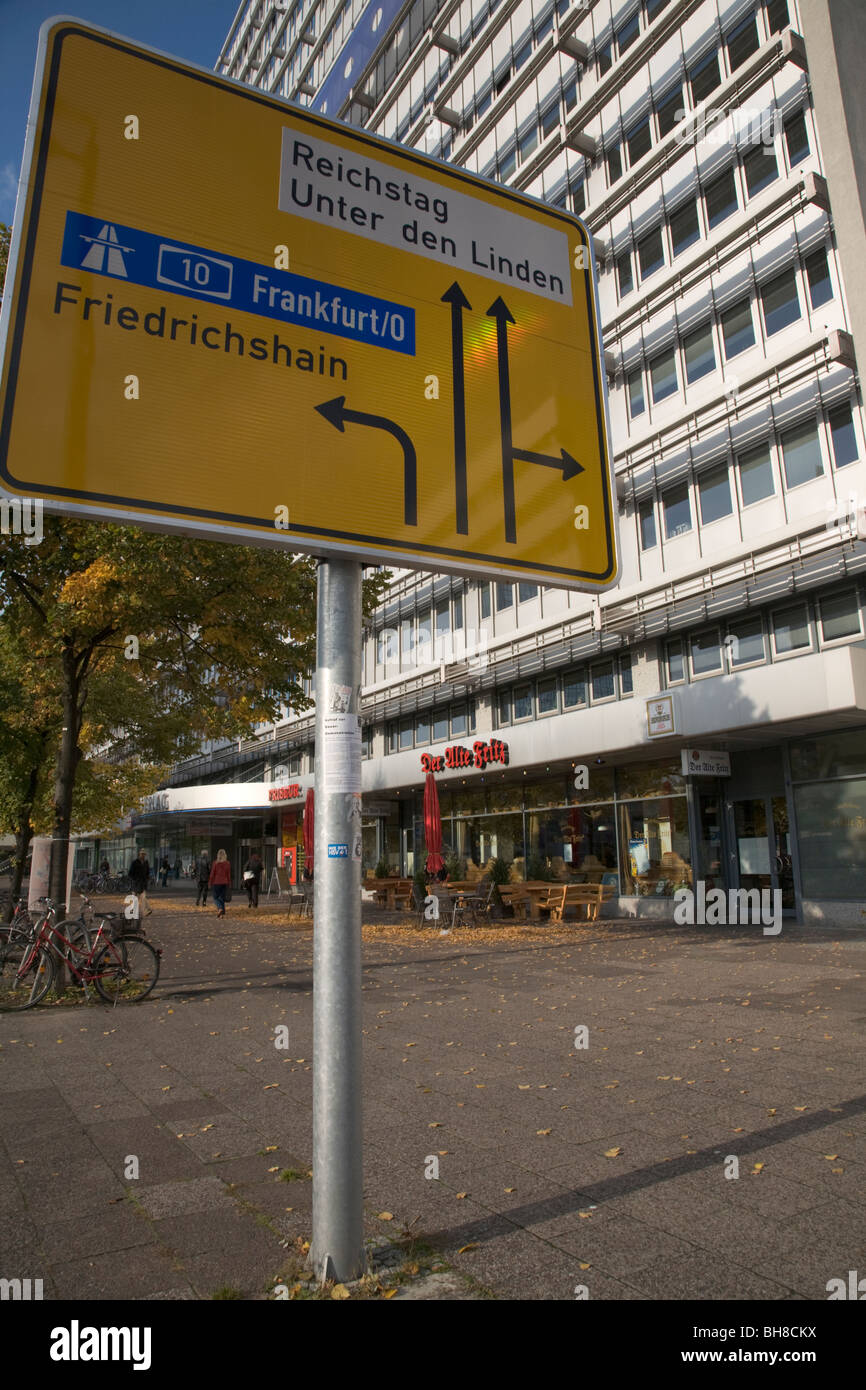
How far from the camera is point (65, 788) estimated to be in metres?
11.2

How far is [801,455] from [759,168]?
698cm

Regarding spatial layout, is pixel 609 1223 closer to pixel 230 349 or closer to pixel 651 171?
pixel 230 349

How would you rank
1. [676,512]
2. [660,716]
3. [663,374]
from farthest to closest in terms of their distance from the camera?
[663,374]
[676,512]
[660,716]

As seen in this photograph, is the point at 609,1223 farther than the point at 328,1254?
Yes

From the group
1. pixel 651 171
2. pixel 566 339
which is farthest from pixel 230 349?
pixel 651 171

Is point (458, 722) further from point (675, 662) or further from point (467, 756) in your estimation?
point (675, 662)

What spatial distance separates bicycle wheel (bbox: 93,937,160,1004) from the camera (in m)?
9.87

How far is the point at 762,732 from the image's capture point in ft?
57.0

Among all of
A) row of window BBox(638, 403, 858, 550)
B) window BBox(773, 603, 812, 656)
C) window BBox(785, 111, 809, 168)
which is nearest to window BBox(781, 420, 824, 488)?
row of window BBox(638, 403, 858, 550)

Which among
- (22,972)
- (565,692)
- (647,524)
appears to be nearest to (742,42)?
(647,524)

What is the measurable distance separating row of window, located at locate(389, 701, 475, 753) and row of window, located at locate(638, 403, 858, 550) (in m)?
9.38

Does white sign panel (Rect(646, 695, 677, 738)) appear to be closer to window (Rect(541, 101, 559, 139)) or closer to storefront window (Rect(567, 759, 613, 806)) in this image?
storefront window (Rect(567, 759, 613, 806))

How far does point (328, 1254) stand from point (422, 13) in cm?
4229
